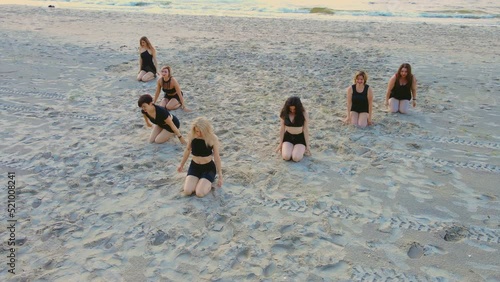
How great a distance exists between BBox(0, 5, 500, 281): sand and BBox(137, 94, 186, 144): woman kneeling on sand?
0.62 ft

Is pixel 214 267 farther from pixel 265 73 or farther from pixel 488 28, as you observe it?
pixel 488 28

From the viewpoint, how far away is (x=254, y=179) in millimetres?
5195

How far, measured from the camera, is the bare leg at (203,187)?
4.71 m

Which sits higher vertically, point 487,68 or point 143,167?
point 487,68

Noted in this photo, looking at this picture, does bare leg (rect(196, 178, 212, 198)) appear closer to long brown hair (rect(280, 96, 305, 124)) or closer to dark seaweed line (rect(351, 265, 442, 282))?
long brown hair (rect(280, 96, 305, 124))

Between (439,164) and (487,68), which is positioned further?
(487,68)

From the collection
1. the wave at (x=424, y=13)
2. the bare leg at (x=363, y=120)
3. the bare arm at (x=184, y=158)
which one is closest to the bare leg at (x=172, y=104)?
the bare arm at (x=184, y=158)

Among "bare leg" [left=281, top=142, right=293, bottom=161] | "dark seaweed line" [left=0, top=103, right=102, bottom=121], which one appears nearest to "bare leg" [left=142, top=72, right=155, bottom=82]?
"dark seaweed line" [left=0, top=103, right=102, bottom=121]

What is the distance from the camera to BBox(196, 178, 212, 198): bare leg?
4.71 meters

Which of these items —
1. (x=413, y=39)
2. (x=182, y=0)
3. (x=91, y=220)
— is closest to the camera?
(x=91, y=220)

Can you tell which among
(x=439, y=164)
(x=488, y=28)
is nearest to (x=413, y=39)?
(x=488, y=28)

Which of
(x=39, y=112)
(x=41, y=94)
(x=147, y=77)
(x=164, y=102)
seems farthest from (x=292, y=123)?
(x=41, y=94)

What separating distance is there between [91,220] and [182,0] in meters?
27.5

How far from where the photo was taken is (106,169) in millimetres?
5438
